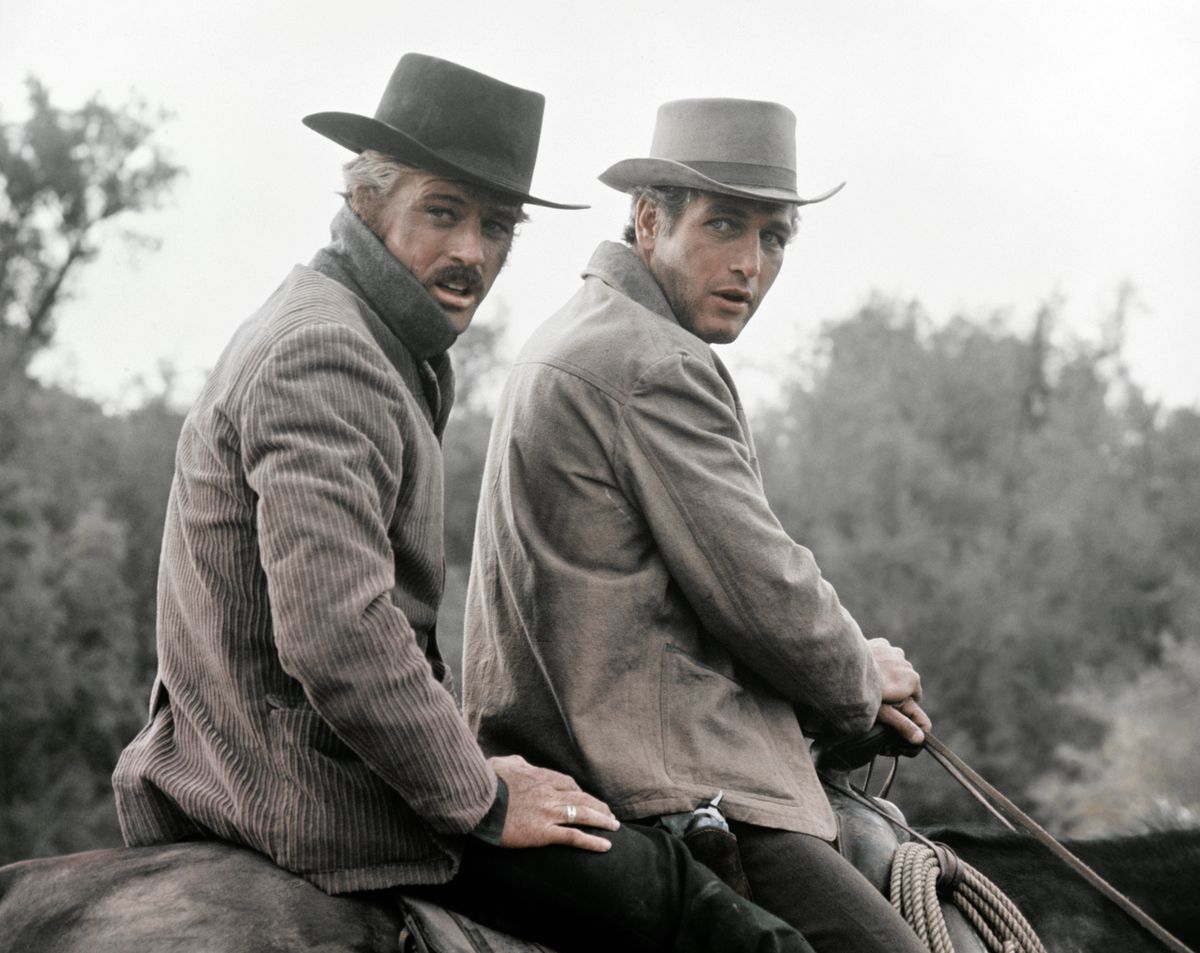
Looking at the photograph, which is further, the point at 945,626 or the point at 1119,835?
the point at 945,626

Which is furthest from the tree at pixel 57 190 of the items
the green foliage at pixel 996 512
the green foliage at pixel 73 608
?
the green foliage at pixel 996 512

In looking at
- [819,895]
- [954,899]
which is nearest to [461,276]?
[819,895]

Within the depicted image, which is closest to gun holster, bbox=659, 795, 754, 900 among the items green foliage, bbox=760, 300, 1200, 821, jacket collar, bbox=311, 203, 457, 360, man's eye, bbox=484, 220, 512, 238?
jacket collar, bbox=311, 203, 457, 360

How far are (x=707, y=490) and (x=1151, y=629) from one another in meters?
42.0

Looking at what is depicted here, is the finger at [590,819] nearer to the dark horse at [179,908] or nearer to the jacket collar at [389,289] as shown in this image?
the dark horse at [179,908]

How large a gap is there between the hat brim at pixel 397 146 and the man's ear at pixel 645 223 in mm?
780

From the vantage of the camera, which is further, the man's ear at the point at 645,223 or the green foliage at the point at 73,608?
the green foliage at the point at 73,608

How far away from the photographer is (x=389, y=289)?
3.76 metres

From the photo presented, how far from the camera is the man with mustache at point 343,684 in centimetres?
324

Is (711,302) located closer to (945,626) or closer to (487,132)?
(487,132)

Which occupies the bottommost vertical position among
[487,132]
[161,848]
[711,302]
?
[161,848]

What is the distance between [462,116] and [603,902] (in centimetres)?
191

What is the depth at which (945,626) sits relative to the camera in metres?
43.1

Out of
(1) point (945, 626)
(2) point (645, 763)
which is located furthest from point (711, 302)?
(1) point (945, 626)
